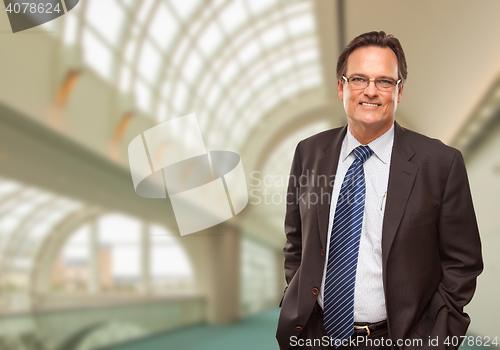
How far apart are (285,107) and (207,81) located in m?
1.13

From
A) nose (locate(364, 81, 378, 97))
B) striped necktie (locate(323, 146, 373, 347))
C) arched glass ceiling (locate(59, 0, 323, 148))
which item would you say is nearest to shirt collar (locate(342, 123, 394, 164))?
striped necktie (locate(323, 146, 373, 347))

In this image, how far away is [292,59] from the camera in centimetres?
559

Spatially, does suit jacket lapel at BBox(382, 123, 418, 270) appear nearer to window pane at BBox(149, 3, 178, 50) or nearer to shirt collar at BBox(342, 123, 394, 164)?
shirt collar at BBox(342, 123, 394, 164)

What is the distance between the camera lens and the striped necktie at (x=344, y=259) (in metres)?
1.64

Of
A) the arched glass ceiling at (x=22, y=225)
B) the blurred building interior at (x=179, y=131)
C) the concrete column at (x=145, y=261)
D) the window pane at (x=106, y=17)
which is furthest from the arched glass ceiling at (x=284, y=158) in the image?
the arched glass ceiling at (x=22, y=225)

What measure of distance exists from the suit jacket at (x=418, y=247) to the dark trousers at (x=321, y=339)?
0.07m

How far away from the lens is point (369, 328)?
1.64 metres

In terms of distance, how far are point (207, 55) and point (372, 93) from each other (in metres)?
4.20

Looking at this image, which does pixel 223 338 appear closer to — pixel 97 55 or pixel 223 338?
pixel 223 338

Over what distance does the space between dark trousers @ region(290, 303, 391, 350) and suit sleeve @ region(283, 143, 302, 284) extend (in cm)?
25

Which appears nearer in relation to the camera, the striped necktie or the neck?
the striped necktie

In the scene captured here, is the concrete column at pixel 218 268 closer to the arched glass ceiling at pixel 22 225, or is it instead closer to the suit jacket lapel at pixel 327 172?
the arched glass ceiling at pixel 22 225

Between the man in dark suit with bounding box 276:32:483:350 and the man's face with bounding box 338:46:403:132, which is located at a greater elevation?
the man's face with bounding box 338:46:403:132

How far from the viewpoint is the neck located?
177cm
